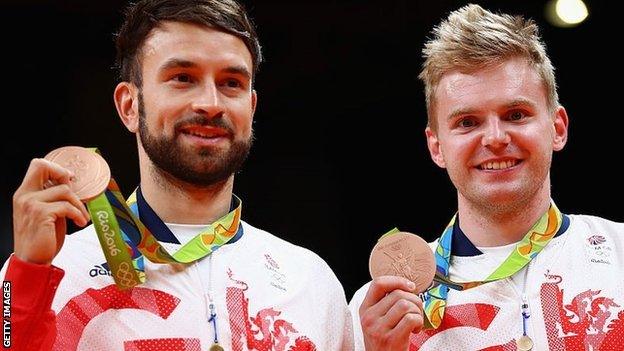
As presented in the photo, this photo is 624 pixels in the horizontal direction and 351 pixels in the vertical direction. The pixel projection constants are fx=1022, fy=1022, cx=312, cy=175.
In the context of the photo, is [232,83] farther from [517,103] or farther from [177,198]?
[517,103]

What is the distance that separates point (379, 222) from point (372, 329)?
3.68m

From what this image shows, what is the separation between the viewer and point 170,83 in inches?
141

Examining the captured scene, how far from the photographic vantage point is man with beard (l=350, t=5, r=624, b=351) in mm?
3604

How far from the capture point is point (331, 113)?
6840 mm

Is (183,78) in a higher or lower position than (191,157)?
higher

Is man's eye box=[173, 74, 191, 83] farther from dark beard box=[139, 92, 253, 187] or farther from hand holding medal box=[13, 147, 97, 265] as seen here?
hand holding medal box=[13, 147, 97, 265]

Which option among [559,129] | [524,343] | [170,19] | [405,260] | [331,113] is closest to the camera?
[405,260]

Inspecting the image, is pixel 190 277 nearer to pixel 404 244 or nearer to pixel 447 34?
pixel 404 244

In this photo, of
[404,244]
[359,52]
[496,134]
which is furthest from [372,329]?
[359,52]

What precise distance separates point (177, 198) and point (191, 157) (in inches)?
7.4

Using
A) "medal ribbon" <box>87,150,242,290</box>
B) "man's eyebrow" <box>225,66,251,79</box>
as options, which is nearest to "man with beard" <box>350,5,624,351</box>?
"medal ribbon" <box>87,150,242,290</box>

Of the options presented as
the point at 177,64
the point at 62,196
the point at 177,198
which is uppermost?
the point at 177,64

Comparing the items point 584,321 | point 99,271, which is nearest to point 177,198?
point 99,271

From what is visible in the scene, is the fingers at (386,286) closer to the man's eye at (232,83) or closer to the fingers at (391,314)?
the fingers at (391,314)
